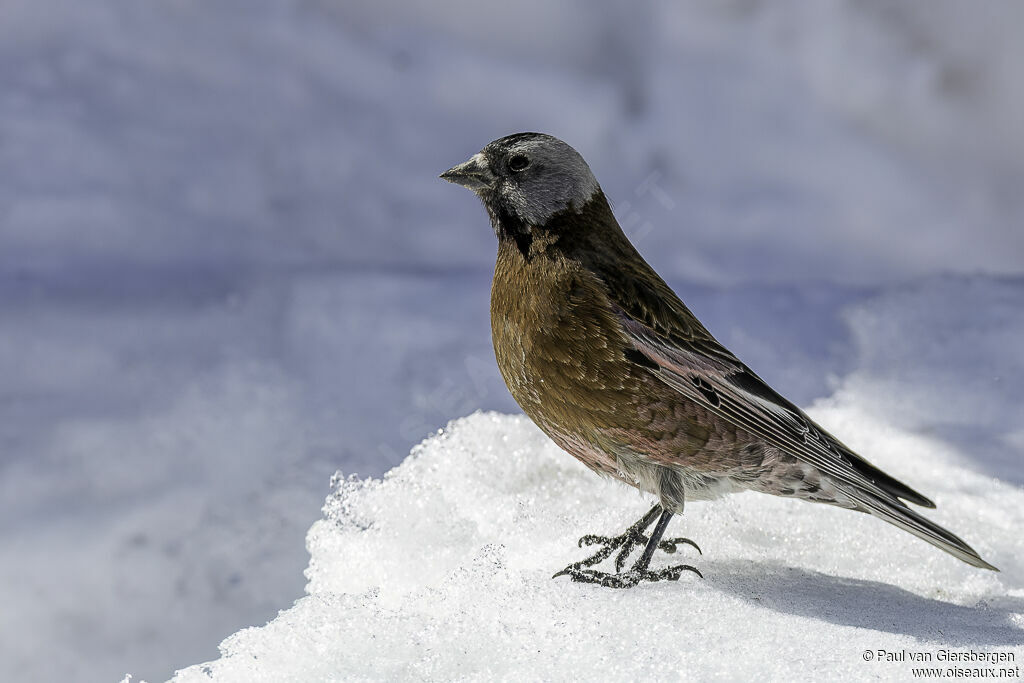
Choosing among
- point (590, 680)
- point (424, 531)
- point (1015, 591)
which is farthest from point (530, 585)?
point (1015, 591)

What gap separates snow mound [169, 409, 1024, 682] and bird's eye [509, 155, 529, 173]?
6.84 ft

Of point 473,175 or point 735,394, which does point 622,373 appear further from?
point 473,175

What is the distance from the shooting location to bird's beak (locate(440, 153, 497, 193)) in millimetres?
4266

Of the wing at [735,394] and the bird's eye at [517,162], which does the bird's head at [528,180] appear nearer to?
the bird's eye at [517,162]

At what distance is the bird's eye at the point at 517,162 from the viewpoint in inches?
165

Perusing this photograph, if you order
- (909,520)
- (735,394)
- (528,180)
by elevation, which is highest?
(528,180)

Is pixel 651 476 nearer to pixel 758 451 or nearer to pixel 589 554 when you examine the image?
pixel 758 451

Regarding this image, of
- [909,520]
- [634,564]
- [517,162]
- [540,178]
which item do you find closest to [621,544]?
[634,564]

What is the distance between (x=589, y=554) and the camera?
482cm

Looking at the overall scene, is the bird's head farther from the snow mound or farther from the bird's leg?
the snow mound

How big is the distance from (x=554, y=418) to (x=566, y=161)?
50.1 inches

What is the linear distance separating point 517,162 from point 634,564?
215cm

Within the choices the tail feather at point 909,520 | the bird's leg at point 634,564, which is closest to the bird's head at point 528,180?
the bird's leg at point 634,564

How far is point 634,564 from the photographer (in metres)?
4.43
